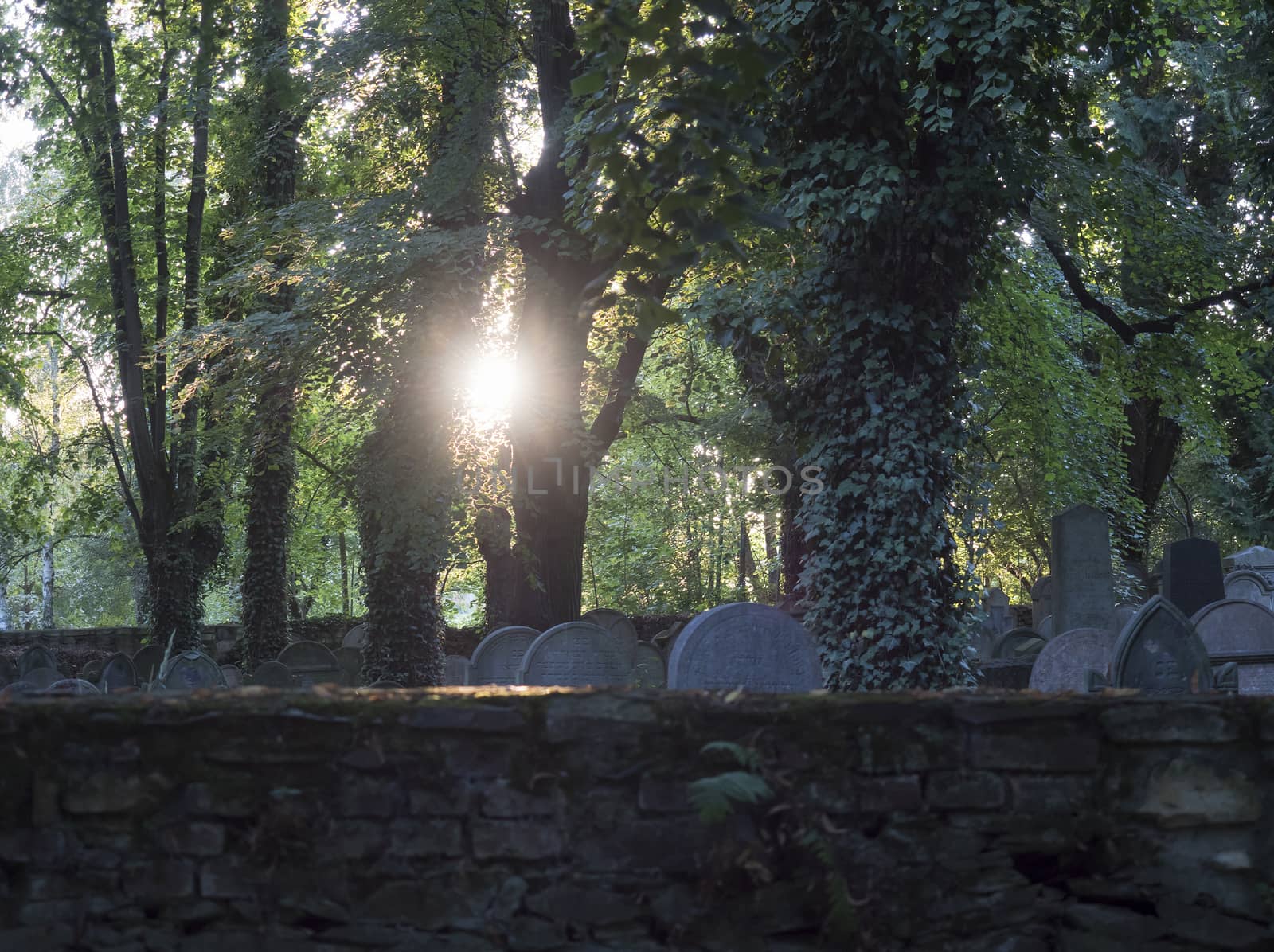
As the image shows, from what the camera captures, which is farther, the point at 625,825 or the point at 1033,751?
the point at 1033,751

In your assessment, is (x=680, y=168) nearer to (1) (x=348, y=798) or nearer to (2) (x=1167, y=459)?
(1) (x=348, y=798)

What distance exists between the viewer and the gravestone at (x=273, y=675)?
13336mm

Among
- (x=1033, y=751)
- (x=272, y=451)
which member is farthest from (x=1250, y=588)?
(x=1033, y=751)

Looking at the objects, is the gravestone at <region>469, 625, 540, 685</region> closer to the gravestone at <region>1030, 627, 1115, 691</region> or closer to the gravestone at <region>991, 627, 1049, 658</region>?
the gravestone at <region>1030, 627, 1115, 691</region>

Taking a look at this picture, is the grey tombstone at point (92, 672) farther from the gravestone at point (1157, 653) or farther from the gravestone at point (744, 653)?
the gravestone at point (1157, 653)

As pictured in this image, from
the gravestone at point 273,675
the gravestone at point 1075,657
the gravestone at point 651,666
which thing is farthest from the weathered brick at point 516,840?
the gravestone at point 651,666

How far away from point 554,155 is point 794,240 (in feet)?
13.2

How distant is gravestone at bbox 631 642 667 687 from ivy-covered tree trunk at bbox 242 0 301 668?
5463 mm

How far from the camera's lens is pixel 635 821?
12.1ft

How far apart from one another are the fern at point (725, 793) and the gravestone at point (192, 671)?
9.25 m

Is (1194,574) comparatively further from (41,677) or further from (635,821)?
(41,677)

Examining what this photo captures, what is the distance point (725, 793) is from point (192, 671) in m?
9.67

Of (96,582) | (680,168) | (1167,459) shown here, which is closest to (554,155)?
(680,168)

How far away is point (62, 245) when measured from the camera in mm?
19547
